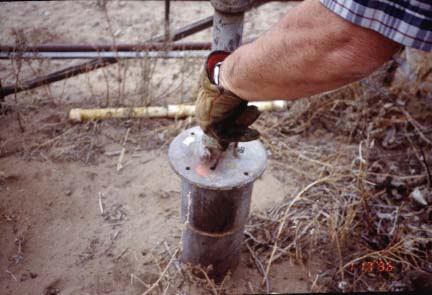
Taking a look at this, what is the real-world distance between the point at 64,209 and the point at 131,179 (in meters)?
0.56

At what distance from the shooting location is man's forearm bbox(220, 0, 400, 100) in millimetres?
1099

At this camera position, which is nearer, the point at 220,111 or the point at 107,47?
the point at 220,111

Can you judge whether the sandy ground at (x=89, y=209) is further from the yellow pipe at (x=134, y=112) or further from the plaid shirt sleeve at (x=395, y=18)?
the plaid shirt sleeve at (x=395, y=18)

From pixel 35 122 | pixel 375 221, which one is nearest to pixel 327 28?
pixel 375 221

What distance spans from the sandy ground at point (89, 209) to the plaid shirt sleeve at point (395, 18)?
1789mm

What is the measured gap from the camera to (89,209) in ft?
9.85

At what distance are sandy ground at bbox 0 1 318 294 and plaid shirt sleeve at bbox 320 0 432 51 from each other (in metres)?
1.79

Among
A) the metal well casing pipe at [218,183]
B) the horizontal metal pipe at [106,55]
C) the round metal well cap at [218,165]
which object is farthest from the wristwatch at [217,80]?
the horizontal metal pipe at [106,55]

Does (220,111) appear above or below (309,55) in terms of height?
below

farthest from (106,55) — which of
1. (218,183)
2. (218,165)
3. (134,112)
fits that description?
(218,183)

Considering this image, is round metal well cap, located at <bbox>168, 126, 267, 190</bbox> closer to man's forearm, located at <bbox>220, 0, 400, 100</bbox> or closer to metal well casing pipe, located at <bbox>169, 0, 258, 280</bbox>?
metal well casing pipe, located at <bbox>169, 0, 258, 280</bbox>

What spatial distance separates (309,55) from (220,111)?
0.66 meters
